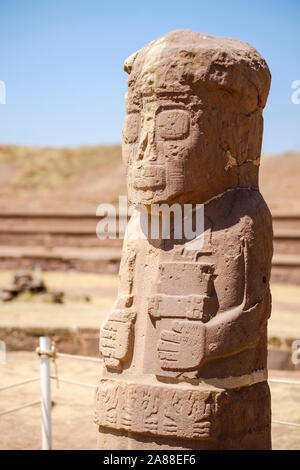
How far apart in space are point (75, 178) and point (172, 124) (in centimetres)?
3234

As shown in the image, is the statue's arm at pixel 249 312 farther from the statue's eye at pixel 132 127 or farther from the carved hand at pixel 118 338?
the statue's eye at pixel 132 127

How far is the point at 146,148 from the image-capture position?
324 cm

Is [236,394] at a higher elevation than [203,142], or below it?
below

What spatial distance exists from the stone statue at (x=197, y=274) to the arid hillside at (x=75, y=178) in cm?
1677

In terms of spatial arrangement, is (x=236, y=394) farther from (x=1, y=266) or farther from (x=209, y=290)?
(x=1, y=266)

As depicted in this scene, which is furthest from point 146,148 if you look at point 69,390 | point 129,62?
point 69,390

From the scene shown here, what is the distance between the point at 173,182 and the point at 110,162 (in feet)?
110

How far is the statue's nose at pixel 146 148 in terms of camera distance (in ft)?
10.5

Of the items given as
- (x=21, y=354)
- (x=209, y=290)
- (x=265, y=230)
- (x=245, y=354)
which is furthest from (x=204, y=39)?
(x=21, y=354)

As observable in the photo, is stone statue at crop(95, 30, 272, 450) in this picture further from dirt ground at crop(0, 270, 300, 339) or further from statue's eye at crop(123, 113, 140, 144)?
dirt ground at crop(0, 270, 300, 339)

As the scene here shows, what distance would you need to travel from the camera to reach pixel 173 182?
3156 mm

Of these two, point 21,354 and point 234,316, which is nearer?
point 234,316

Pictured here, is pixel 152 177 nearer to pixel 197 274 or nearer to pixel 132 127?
pixel 132 127

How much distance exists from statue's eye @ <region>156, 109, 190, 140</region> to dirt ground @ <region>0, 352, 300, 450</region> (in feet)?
9.99
